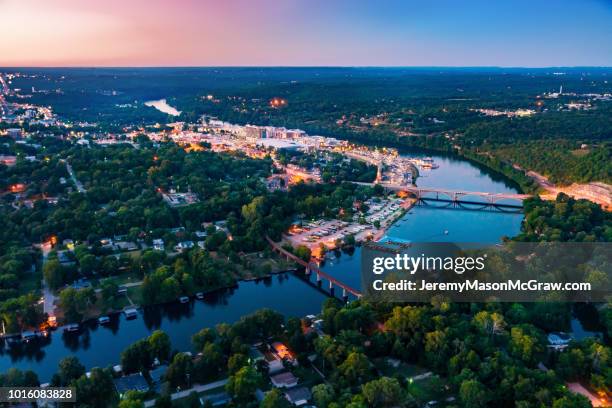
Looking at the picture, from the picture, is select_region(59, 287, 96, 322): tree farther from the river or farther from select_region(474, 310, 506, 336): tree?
select_region(474, 310, 506, 336): tree

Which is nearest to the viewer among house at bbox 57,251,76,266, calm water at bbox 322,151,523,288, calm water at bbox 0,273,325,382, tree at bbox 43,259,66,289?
calm water at bbox 0,273,325,382

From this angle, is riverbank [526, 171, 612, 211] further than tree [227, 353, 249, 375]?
Yes

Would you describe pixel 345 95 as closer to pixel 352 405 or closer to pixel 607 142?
pixel 607 142

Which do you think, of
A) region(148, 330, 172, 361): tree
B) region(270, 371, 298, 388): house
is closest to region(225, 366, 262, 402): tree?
region(270, 371, 298, 388): house

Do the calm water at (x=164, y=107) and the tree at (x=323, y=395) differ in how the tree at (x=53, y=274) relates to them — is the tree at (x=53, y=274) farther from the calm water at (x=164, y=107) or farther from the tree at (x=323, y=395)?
the calm water at (x=164, y=107)

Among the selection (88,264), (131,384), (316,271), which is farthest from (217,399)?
(88,264)

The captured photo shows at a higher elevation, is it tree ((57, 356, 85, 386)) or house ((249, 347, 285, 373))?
tree ((57, 356, 85, 386))

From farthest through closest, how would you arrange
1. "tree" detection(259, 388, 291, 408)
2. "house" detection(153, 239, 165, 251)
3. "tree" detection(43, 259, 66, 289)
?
1. "house" detection(153, 239, 165, 251)
2. "tree" detection(43, 259, 66, 289)
3. "tree" detection(259, 388, 291, 408)
